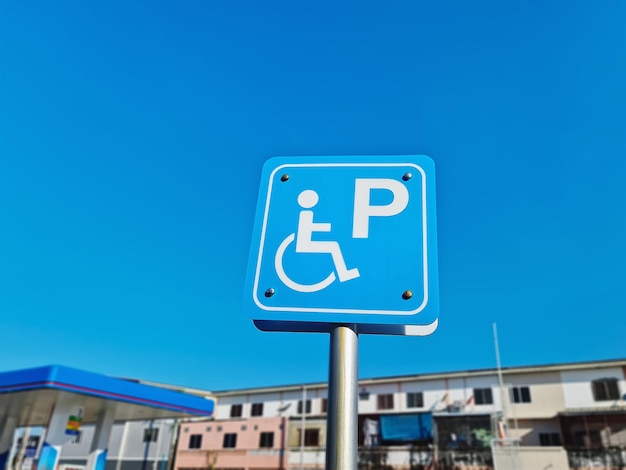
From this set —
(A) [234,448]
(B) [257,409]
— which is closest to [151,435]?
(A) [234,448]

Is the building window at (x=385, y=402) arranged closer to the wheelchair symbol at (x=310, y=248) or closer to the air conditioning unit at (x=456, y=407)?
the air conditioning unit at (x=456, y=407)

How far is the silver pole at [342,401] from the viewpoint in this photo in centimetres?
121

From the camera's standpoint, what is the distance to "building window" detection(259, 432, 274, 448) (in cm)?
2891

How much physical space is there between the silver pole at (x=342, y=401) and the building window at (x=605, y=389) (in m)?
29.5

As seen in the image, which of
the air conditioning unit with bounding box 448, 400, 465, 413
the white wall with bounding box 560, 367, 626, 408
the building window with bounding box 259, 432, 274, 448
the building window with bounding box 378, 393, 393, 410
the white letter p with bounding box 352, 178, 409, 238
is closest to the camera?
the white letter p with bounding box 352, 178, 409, 238

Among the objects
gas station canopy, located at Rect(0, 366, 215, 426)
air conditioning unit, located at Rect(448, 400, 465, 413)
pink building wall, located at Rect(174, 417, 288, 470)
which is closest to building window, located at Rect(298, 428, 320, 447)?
pink building wall, located at Rect(174, 417, 288, 470)

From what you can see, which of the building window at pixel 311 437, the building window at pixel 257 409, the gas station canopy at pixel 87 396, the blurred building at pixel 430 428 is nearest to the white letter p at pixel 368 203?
the gas station canopy at pixel 87 396

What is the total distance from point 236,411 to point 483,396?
56.2 ft

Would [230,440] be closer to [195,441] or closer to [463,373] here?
[195,441]

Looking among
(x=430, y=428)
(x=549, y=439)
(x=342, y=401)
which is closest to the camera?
(x=342, y=401)

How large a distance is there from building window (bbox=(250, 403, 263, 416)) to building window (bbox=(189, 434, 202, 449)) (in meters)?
3.92

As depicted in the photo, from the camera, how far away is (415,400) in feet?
95.8

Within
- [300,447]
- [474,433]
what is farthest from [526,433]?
[300,447]

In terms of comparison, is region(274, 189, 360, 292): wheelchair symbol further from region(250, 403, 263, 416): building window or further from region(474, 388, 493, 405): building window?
region(250, 403, 263, 416): building window
